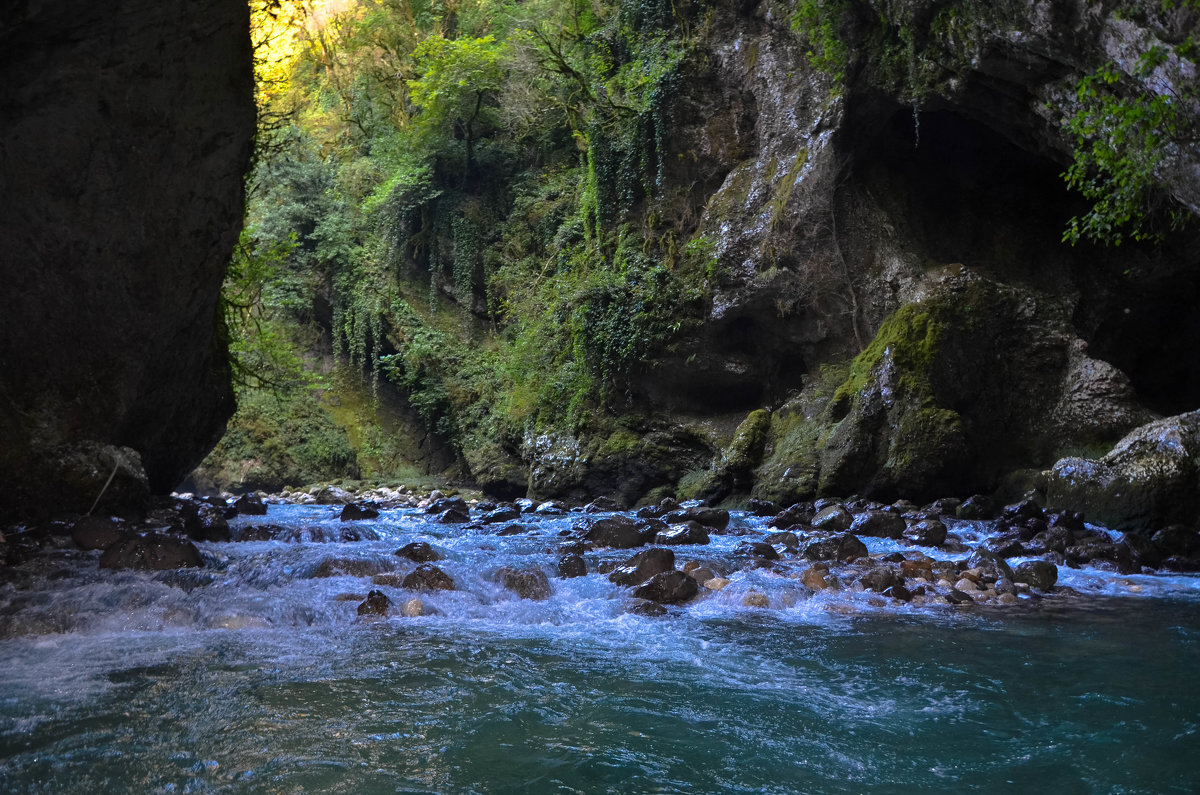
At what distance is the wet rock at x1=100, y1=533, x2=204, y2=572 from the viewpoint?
19.1 feet

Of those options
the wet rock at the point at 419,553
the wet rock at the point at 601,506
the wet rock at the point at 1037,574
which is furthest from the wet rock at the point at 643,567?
the wet rock at the point at 601,506

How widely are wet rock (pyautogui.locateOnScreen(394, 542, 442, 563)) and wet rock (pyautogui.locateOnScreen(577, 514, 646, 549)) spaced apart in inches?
73.7

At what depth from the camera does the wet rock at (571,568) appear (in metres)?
6.46

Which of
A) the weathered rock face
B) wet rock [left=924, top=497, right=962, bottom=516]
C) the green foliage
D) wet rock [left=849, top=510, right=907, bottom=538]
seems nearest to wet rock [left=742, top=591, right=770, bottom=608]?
wet rock [left=849, top=510, right=907, bottom=538]

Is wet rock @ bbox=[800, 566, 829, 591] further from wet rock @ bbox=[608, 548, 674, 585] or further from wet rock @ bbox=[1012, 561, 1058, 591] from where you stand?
wet rock @ bbox=[1012, 561, 1058, 591]

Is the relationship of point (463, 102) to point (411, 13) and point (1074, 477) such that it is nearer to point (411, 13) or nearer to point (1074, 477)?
point (411, 13)

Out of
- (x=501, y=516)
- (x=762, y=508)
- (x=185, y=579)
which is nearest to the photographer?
(x=185, y=579)

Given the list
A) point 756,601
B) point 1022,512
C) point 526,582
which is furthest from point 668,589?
point 1022,512

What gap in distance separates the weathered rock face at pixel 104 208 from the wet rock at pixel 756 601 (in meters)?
5.96

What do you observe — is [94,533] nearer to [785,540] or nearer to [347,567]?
[347,567]

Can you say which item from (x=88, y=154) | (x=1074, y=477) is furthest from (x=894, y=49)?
(x=88, y=154)

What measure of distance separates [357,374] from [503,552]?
56.9 feet

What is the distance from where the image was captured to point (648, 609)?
531 cm

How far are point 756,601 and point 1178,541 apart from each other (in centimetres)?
433
